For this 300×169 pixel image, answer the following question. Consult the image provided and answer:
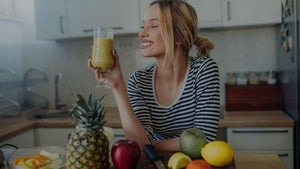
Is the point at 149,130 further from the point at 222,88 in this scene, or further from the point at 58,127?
the point at 222,88

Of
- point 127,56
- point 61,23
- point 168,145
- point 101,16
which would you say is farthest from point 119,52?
point 168,145

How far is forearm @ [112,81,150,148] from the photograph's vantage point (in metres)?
1.23

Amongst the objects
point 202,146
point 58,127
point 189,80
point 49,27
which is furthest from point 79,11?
point 202,146

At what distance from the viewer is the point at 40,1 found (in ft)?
8.81

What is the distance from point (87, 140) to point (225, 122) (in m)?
1.50

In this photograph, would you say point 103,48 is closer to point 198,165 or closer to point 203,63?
point 203,63

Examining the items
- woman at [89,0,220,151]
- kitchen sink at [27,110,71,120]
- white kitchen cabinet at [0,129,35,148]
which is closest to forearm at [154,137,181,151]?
woman at [89,0,220,151]

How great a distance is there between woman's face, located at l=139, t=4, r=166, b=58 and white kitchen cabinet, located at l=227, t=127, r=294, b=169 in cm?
111

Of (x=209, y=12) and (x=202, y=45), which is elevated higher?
(x=209, y=12)

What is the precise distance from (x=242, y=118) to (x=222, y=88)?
568mm

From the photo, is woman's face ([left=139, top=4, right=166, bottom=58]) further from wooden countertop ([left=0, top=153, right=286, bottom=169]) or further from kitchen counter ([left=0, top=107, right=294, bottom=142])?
kitchen counter ([left=0, top=107, right=294, bottom=142])

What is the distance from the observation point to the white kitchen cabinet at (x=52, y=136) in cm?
236

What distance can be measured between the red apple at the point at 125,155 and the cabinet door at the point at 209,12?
1.72 metres

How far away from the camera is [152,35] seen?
1338 mm
